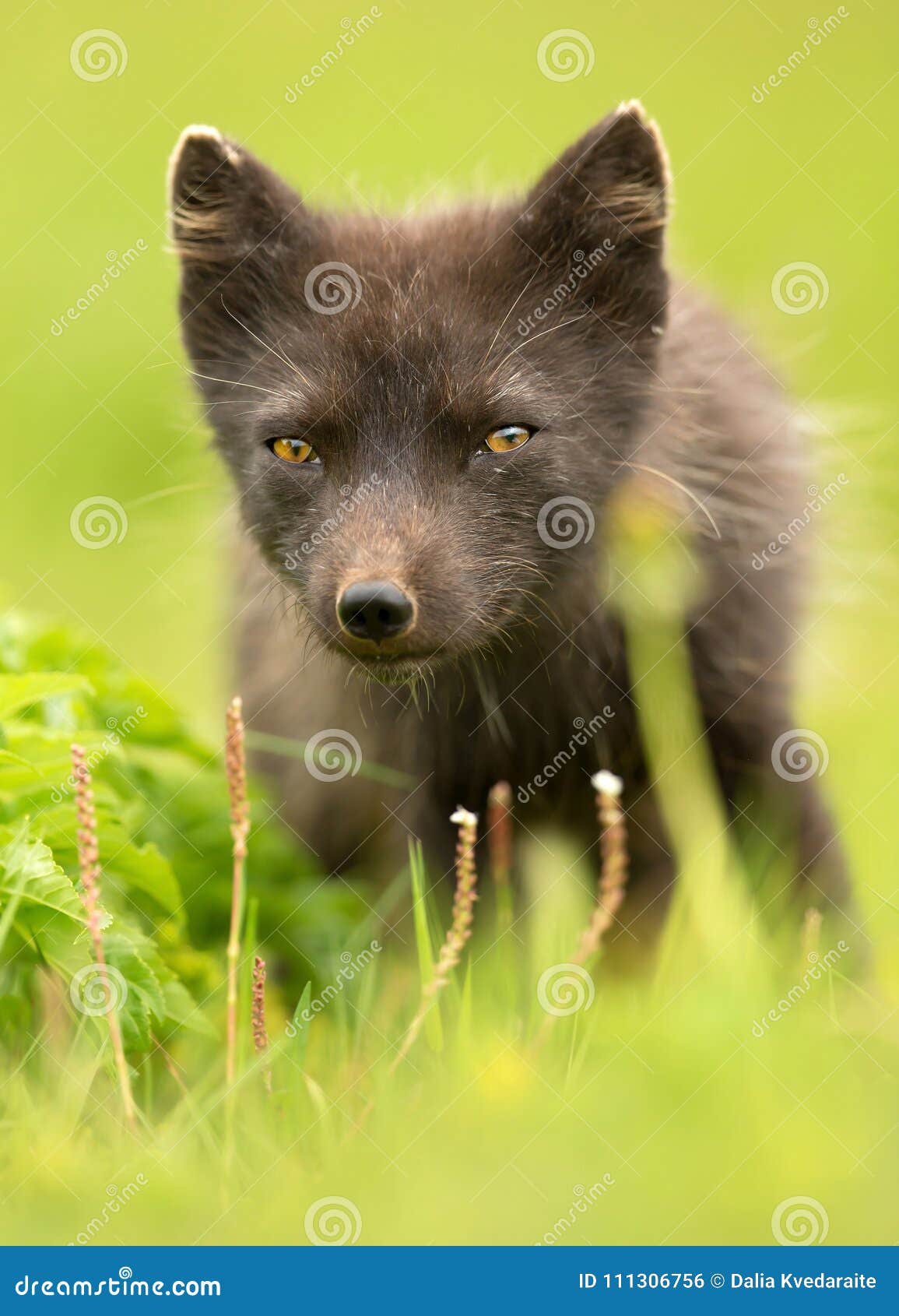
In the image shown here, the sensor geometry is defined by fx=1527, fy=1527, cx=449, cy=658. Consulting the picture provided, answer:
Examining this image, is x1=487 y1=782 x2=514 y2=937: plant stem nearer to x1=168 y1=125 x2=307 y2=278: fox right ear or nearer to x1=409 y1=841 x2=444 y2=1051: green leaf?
x1=409 y1=841 x2=444 y2=1051: green leaf

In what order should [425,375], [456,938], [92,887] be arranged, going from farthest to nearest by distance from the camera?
[425,375] < [456,938] < [92,887]

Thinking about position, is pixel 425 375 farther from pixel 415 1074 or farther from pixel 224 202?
pixel 415 1074

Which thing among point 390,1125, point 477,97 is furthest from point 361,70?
point 390,1125

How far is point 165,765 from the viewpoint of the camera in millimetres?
4984

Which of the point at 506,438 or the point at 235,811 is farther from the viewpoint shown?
the point at 506,438

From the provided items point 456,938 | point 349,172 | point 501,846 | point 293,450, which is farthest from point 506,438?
point 349,172

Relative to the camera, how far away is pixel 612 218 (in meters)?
4.68

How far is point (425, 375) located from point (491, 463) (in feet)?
1.04

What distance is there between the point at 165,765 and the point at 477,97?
9.54 meters

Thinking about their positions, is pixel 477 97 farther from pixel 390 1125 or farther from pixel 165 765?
pixel 390 1125

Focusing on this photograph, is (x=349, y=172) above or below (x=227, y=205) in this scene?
above

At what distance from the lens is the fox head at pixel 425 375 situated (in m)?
4.34

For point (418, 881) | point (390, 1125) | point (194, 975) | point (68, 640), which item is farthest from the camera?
point (68, 640)

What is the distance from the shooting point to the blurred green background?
8.16 meters
